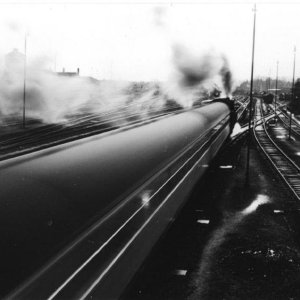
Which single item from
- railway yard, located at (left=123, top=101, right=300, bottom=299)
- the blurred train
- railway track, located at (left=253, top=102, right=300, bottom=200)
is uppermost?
the blurred train

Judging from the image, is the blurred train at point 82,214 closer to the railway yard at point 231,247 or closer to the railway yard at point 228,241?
the railway yard at point 228,241

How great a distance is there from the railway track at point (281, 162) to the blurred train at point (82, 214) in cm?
1143

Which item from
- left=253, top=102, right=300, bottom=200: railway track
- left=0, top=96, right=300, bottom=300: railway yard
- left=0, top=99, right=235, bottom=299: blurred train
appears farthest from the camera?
left=253, top=102, right=300, bottom=200: railway track

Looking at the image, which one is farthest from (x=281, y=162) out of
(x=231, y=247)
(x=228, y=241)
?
(x=231, y=247)

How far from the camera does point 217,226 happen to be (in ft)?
39.1

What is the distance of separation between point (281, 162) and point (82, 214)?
2183 cm

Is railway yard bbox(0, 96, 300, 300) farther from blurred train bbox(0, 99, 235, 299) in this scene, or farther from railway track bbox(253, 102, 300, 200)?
blurred train bbox(0, 99, 235, 299)

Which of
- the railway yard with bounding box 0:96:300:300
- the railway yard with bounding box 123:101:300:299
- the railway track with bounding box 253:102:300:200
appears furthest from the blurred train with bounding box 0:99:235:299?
the railway track with bounding box 253:102:300:200

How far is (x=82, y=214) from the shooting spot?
409 cm

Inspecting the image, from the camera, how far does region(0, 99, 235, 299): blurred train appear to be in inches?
128

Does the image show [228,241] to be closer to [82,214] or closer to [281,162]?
[82,214]

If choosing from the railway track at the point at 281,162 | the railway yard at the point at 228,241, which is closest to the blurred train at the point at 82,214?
the railway yard at the point at 228,241

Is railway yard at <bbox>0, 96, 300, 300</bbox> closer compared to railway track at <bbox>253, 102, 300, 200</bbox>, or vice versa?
railway yard at <bbox>0, 96, 300, 300</bbox>

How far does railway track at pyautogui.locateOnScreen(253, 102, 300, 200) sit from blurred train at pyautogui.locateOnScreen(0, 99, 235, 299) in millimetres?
11431
